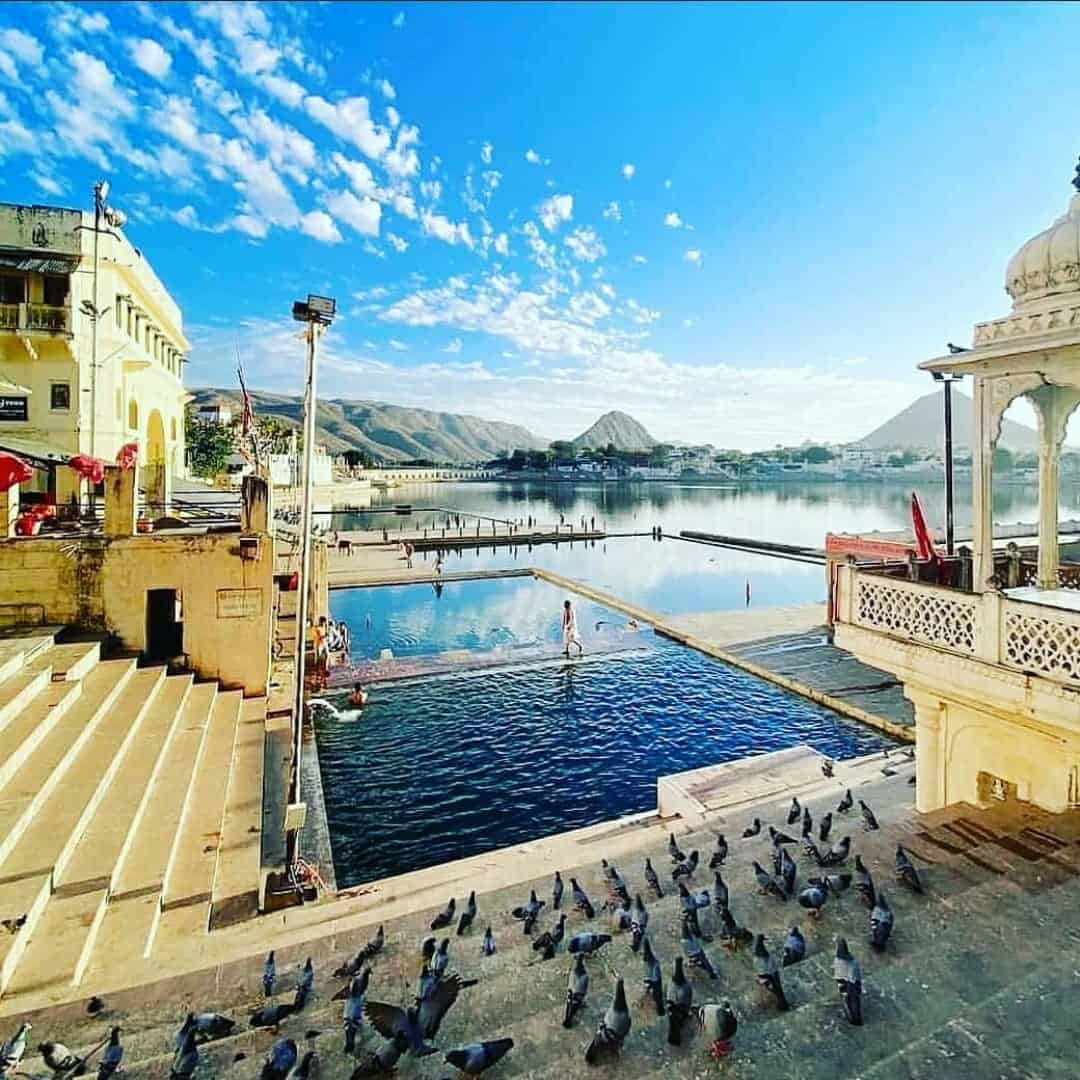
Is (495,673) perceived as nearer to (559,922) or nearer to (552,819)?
(552,819)

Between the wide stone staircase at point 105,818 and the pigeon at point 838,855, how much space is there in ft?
20.3

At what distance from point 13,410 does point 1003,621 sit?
23.6 meters

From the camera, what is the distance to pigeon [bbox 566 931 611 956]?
17.4ft

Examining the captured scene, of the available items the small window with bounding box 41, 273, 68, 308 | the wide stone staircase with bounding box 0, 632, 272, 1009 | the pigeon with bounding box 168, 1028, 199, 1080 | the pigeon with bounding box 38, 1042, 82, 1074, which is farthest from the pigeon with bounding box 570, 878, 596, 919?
the small window with bounding box 41, 273, 68, 308

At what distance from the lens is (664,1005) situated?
4383 mm

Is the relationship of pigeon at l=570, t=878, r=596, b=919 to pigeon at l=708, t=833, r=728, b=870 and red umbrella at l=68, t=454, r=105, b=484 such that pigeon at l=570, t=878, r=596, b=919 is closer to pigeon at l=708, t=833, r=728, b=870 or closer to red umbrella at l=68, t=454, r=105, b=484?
pigeon at l=708, t=833, r=728, b=870

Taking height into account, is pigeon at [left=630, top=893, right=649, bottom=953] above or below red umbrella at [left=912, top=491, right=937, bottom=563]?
below

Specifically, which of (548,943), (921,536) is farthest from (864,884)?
(921,536)

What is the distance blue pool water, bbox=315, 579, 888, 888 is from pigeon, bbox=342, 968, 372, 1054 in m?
4.48

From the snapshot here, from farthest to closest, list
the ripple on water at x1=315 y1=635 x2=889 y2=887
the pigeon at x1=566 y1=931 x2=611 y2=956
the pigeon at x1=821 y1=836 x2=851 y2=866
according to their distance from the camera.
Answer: the ripple on water at x1=315 y1=635 x2=889 y2=887, the pigeon at x1=821 y1=836 x2=851 y2=866, the pigeon at x1=566 y1=931 x2=611 y2=956

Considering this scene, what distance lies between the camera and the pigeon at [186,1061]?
3943 mm

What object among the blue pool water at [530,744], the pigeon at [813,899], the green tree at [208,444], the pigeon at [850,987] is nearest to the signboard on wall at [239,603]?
the blue pool water at [530,744]

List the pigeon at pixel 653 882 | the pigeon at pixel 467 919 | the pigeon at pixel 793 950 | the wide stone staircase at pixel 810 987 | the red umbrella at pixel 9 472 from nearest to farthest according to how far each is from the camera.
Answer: the wide stone staircase at pixel 810 987
the pigeon at pixel 793 950
the pigeon at pixel 467 919
the pigeon at pixel 653 882
the red umbrella at pixel 9 472

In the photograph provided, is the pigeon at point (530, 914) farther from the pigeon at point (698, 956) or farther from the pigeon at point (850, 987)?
the pigeon at point (850, 987)
